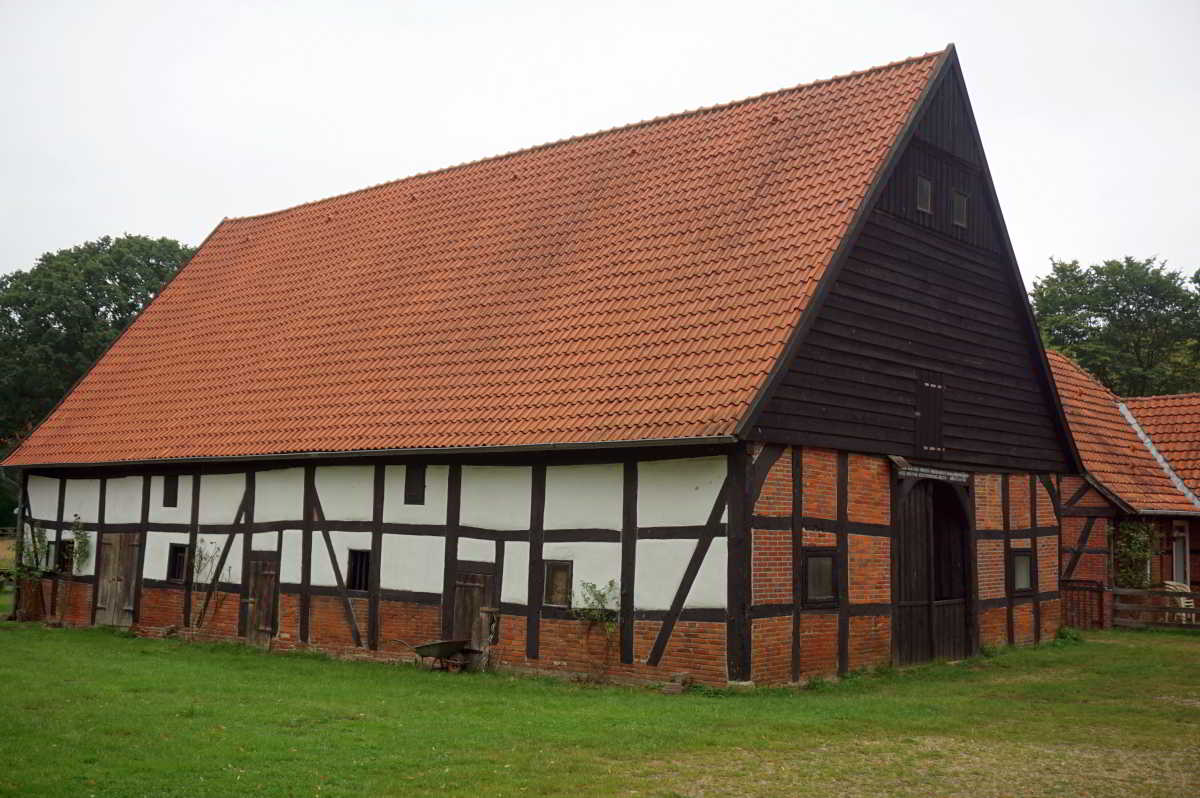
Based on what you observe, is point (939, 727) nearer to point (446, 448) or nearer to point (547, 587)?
point (547, 587)

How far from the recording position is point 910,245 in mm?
18141

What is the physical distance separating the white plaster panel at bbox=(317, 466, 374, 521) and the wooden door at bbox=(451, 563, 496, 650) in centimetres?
229

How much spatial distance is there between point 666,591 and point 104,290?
37.4m

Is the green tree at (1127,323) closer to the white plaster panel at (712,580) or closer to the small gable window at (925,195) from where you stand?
the small gable window at (925,195)

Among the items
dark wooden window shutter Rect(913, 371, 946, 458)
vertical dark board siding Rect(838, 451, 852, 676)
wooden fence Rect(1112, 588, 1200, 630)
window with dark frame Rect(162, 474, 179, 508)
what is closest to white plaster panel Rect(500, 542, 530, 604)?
vertical dark board siding Rect(838, 451, 852, 676)

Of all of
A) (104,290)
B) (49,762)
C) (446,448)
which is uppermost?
(104,290)

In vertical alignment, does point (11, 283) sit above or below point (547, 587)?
above

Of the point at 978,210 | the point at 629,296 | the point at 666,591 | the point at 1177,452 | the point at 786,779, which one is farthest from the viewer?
the point at 1177,452

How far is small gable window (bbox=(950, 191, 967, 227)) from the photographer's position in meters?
19.2

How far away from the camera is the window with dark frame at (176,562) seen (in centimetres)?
2238

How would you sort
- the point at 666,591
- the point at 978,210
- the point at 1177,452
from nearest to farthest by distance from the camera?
the point at 666,591 < the point at 978,210 < the point at 1177,452

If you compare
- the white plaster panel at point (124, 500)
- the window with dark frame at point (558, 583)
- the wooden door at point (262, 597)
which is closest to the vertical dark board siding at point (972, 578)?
the window with dark frame at point (558, 583)

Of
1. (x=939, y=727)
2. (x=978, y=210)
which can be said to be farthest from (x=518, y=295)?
(x=939, y=727)

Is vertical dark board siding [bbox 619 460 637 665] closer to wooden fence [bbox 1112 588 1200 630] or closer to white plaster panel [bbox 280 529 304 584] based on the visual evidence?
white plaster panel [bbox 280 529 304 584]
